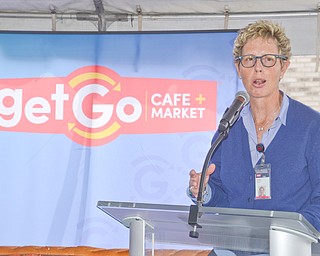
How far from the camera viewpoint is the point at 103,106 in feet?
14.5

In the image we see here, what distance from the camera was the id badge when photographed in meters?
2.11

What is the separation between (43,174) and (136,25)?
1.26 m

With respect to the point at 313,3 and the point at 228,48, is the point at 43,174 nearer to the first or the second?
the point at 228,48

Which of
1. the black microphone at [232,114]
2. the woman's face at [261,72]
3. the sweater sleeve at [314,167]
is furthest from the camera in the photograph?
the woman's face at [261,72]

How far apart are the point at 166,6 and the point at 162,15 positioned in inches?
5.3

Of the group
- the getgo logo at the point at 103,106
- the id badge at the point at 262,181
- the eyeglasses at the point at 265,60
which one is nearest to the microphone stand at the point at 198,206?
the id badge at the point at 262,181

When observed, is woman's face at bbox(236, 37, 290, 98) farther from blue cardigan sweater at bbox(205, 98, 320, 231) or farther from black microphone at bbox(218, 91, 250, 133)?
black microphone at bbox(218, 91, 250, 133)

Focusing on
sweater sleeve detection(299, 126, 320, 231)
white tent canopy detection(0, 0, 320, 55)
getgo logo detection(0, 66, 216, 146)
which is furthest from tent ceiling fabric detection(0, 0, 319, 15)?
sweater sleeve detection(299, 126, 320, 231)

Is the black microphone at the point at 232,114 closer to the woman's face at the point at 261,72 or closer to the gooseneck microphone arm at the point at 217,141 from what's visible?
the gooseneck microphone arm at the point at 217,141

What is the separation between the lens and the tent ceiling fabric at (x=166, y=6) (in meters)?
4.36

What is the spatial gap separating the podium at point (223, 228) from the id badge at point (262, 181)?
0.24m

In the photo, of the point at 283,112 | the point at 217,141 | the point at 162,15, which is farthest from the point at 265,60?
the point at 162,15

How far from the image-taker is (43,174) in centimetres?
440

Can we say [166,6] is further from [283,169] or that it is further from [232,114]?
[232,114]
